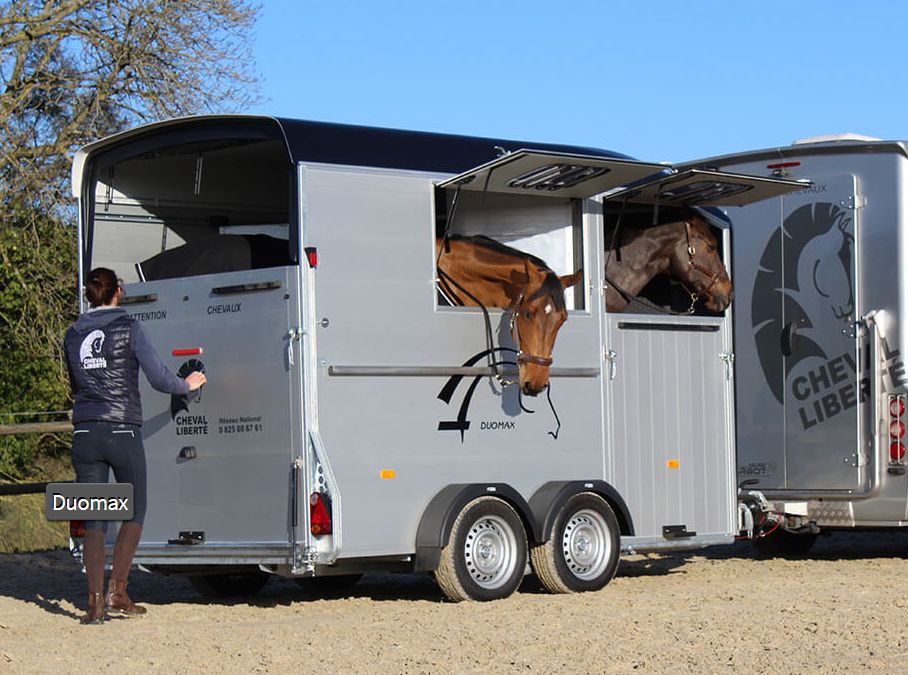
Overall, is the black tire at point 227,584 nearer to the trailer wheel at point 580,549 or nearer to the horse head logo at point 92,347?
the trailer wheel at point 580,549

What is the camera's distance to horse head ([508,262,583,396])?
9.27m

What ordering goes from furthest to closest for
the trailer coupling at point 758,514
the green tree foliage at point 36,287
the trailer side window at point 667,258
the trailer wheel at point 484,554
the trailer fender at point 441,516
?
the green tree foliage at point 36,287, the trailer coupling at point 758,514, the trailer side window at point 667,258, the trailer wheel at point 484,554, the trailer fender at point 441,516

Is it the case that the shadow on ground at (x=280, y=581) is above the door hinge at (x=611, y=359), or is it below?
below

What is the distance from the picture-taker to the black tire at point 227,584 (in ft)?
33.7

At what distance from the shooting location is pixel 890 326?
1157 cm

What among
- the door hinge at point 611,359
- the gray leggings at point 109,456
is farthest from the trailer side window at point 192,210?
the door hinge at point 611,359

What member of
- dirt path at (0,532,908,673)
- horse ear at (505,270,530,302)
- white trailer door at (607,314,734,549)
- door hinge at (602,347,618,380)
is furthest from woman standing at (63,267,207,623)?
white trailer door at (607,314,734,549)

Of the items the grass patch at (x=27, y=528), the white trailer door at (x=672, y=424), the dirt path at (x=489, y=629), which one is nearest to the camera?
the dirt path at (x=489, y=629)

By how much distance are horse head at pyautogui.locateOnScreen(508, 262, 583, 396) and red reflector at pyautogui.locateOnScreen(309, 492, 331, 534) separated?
1.65m

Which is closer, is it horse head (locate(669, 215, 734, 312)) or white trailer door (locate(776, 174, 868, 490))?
horse head (locate(669, 215, 734, 312))

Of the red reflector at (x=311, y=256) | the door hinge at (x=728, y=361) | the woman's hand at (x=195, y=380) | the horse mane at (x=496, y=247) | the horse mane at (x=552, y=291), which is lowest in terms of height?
the woman's hand at (x=195, y=380)

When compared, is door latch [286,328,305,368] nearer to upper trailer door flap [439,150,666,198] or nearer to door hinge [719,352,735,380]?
upper trailer door flap [439,150,666,198]

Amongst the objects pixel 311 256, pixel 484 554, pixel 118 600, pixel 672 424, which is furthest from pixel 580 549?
pixel 118 600

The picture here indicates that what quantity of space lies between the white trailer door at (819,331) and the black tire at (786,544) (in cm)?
113
